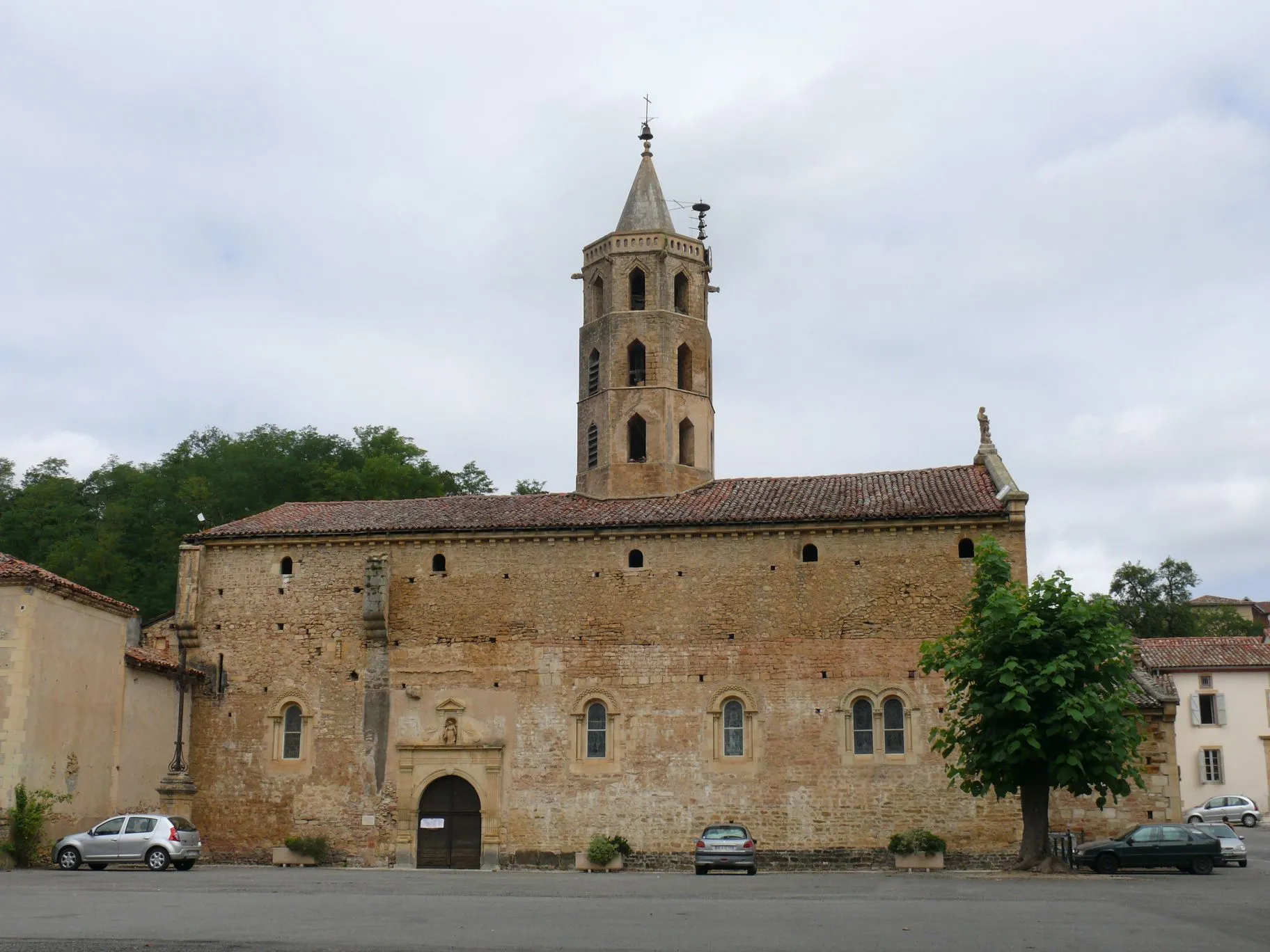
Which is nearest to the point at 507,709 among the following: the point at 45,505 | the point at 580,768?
the point at 580,768

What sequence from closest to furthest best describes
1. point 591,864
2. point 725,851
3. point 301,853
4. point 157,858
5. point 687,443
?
1. point 157,858
2. point 725,851
3. point 591,864
4. point 301,853
5. point 687,443

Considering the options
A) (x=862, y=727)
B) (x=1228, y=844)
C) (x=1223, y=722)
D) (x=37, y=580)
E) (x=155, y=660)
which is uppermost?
(x=37, y=580)

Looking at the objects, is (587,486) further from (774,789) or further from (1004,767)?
(1004,767)

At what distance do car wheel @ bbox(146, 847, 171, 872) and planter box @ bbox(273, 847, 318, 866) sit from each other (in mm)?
5732

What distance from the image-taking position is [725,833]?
3069 cm

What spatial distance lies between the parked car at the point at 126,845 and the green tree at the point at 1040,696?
16808 mm

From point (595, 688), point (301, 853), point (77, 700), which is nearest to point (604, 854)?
point (595, 688)

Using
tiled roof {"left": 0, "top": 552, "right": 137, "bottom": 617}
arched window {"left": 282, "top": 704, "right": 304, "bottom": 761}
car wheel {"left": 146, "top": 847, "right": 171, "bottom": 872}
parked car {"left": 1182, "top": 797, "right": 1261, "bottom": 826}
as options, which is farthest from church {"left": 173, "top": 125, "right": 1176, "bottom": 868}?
parked car {"left": 1182, "top": 797, "right": 1261, "bottom": 826}

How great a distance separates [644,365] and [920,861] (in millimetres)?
16053

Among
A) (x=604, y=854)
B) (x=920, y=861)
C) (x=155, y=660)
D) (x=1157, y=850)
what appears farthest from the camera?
(x=155, y=660)

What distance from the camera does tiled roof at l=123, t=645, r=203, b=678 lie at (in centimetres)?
3366

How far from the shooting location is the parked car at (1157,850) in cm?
2948

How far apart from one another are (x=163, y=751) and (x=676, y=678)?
45.1 feet

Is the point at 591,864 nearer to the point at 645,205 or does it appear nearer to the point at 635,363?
the point at 635,363
